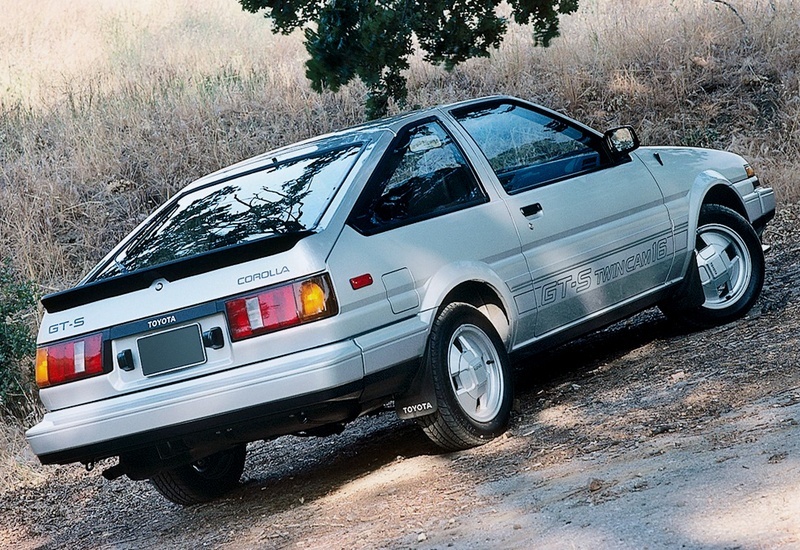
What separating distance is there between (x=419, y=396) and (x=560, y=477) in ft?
2.62

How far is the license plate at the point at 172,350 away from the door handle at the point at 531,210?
197 centimetres

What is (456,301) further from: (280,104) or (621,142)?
(280,104)

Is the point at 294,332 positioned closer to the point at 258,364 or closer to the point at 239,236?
the point at 258,364

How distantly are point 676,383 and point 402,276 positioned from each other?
1.75 metres

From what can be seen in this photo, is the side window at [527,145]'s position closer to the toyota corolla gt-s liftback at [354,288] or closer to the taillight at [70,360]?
the toyota corolla gt-s liftback at [354,288]

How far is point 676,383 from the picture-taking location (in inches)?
235

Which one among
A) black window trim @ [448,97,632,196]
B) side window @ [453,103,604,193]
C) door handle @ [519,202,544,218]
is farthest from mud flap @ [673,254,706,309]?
door handle @ [519,202,544,218]

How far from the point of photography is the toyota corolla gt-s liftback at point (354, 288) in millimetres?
4801

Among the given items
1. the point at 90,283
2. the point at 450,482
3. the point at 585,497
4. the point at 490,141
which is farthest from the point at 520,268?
the point at 90,283

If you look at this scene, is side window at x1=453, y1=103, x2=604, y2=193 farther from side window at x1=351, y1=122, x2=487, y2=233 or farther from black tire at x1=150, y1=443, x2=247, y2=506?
black tire at x1=150, y1=443, x2=247, y2=506

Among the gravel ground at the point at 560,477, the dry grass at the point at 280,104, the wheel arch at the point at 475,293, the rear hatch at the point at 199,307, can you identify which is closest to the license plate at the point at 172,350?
the rear hatch at the point at 199,307

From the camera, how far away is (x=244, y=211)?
5488 millimetres

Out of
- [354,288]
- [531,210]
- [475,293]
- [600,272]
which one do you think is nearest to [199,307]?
[354,288]

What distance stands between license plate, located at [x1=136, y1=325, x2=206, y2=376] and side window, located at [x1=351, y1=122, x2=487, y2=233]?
0.89 m
